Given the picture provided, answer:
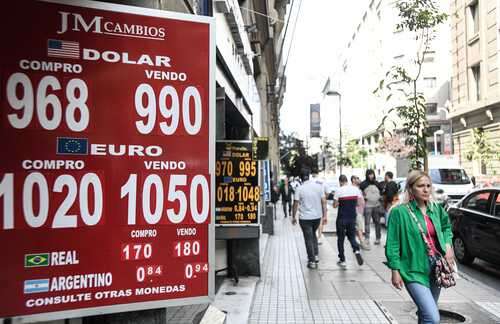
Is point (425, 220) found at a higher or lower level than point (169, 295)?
higher

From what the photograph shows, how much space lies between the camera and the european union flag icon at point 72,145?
2.73 m

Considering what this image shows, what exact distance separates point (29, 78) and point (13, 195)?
639 mm

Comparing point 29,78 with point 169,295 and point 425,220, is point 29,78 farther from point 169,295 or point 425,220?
point 425,220

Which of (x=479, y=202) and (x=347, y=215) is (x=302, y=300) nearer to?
Result: (x=347, y=215)

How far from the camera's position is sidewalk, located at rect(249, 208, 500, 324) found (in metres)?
6.27

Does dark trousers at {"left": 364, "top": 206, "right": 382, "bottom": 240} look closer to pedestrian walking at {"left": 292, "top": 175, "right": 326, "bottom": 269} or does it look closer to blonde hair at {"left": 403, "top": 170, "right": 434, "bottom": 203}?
pedestrian walking at {"left": 292, "top": 175, "right": 326, "bottom": 269}

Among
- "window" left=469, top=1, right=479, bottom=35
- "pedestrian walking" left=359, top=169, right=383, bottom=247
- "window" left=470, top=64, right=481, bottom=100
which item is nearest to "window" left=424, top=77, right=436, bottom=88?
"window" left=470, top=64, right=481, bottom=100

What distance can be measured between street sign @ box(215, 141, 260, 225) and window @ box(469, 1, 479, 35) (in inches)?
1107

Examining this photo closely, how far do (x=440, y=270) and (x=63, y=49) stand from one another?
3345 millimetres

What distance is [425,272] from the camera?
161 inches

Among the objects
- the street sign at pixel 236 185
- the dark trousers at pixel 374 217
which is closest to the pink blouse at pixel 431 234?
the street sign at pixel 236 185

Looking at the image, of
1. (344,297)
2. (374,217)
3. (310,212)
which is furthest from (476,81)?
(344,297)

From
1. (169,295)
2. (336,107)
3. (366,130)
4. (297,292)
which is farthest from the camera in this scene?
(336,107)

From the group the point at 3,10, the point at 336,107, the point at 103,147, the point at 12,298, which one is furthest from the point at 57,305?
the point at 336,107
